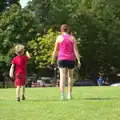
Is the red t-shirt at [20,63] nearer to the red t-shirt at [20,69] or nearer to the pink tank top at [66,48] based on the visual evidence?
the red t-shirt at [20,69]

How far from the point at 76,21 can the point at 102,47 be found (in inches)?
218

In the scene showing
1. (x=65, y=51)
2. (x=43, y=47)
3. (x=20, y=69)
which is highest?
(x=43, y=47)

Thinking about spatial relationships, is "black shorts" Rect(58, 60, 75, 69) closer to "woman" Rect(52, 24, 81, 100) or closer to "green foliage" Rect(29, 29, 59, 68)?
"woman" Rect(52, 24, 81, 100)

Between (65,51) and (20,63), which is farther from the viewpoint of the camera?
(20,63)

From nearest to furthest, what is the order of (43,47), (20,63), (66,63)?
(66,63), (20,63), (43,47)

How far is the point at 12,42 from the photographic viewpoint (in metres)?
64.0

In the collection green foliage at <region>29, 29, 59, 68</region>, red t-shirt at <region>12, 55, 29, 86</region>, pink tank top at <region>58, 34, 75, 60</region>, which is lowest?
red t-shirt at <region>12, 55, 29, 86</region>

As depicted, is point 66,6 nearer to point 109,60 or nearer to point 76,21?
point 76,21

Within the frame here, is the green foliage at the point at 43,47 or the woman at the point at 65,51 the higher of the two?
the green foliage at the point at 43,47

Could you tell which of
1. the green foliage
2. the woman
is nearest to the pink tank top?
the woman

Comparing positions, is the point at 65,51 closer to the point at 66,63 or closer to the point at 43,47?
the point at 66,63

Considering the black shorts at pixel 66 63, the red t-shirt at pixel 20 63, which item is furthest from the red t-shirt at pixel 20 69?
the black shorts at pixel 66 63

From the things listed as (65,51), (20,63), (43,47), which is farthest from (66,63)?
(43,47)

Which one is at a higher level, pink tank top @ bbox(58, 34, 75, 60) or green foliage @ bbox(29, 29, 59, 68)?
green foliage @ bbox(29, 29, 59, 68)
